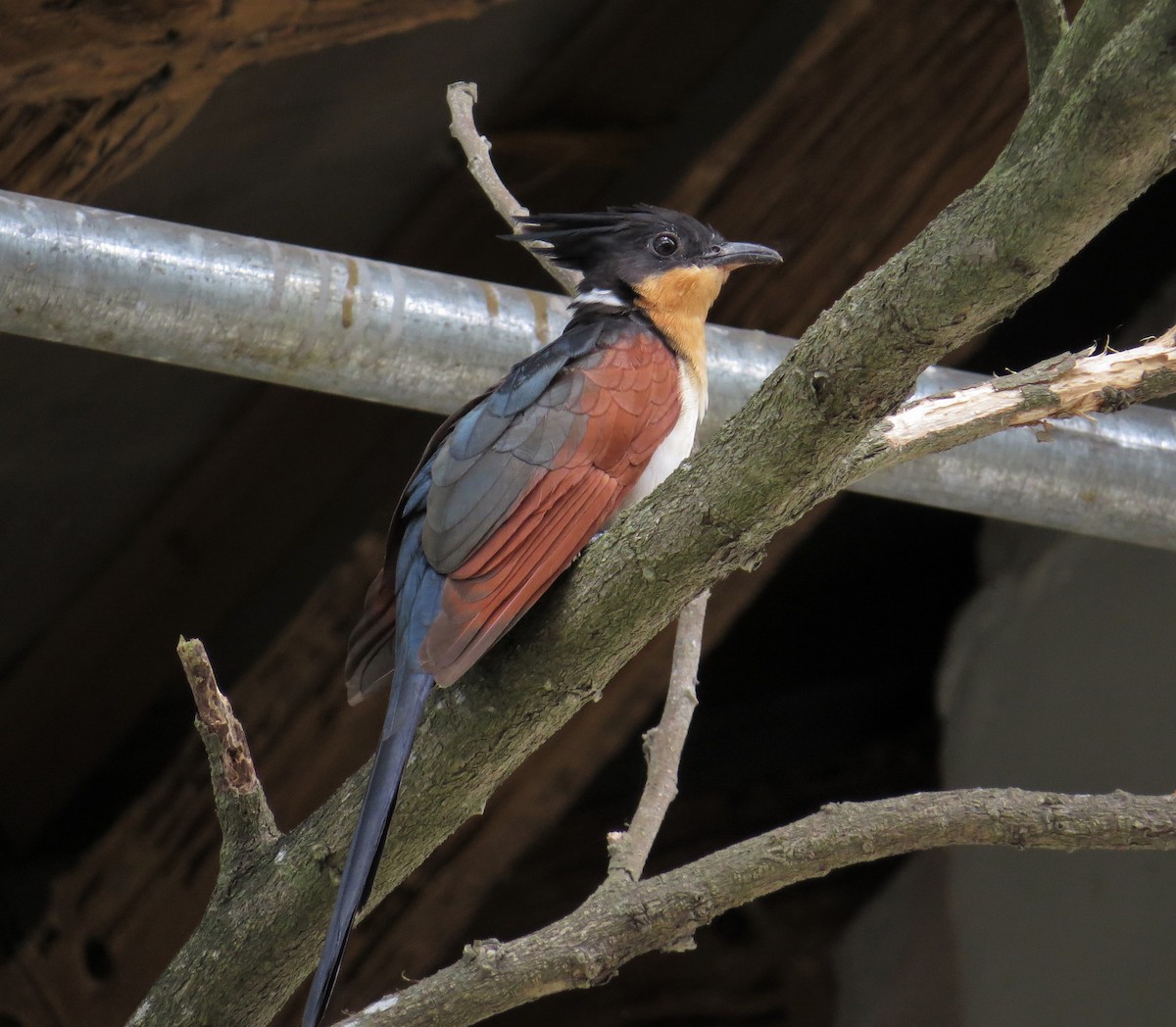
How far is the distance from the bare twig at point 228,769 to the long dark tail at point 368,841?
16 cm

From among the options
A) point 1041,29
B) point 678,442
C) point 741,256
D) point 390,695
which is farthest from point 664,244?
point 390,695

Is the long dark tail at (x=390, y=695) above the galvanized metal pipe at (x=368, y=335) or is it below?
below

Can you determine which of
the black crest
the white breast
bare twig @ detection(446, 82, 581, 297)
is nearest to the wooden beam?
bare twig @ detection(446, 82, 581, 297)

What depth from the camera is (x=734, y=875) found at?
1902 millimetres

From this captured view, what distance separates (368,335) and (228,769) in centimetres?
79

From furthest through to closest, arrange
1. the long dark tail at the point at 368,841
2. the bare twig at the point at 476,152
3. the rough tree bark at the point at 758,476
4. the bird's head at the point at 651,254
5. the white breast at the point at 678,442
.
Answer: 1. the bird's head at the point at 651,254
2. the bare twig at the point at 476,152
3. the white breast at the point at 678,442
4. the long dark tail at the point at 368,841
5. the rough tree bark at the point at 758,476

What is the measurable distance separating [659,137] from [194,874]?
221cm

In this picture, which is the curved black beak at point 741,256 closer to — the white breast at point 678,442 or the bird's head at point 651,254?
the bird's head at point 651,254

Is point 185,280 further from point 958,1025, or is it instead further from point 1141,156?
point 958,1025

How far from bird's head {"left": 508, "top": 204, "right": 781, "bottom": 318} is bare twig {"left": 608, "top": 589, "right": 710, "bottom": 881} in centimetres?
79

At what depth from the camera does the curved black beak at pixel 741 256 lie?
3.14m

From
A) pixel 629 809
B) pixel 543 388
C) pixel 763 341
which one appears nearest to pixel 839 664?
pixel 629 809

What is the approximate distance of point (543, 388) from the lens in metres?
2.54

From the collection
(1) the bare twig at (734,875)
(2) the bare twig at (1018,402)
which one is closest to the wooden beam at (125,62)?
(2) the bare twig at (1018,402)
